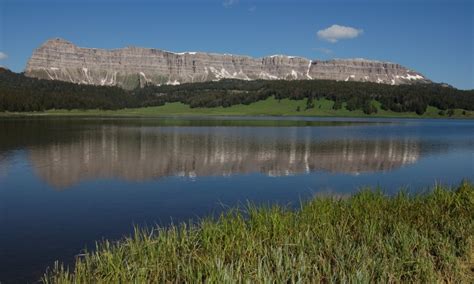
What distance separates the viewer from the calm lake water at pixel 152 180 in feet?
70.7

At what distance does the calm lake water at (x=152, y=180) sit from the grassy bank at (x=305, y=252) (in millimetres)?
3928

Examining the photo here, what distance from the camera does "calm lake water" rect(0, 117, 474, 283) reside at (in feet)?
70.7

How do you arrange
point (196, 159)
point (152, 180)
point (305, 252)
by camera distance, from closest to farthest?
point (305, 252)
point (152, 180)
point (196, 159)

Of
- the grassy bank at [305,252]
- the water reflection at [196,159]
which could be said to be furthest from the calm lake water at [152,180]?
the grassy bank at [305,252]

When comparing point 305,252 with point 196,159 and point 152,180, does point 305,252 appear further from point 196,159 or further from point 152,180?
point 196,159

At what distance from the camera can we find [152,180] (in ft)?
123

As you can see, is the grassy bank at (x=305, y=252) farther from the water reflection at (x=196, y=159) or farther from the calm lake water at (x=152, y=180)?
the water reflection at (x=196, y=159)

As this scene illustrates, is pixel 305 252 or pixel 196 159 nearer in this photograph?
pixel 305 252

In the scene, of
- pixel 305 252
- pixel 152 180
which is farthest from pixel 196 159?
pixel 305 252

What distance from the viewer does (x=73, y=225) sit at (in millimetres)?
22875

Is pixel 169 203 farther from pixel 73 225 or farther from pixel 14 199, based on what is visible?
pixel 14 199

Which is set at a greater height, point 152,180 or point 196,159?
point 152,180

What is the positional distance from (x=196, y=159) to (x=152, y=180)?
14.8 m

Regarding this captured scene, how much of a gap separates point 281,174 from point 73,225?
22.6m
